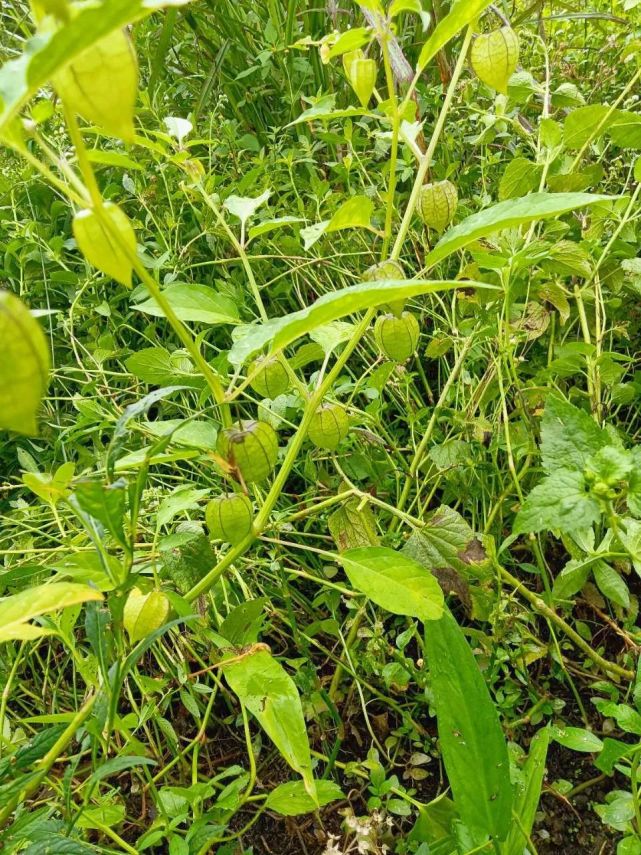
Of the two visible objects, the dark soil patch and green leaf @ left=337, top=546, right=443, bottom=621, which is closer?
green leaf @ left=337, top=546, right=443, bottom=621

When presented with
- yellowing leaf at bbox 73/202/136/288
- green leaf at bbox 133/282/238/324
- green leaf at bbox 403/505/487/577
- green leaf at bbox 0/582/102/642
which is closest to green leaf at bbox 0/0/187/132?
yellowing leaf at bbox 73/202/136/288

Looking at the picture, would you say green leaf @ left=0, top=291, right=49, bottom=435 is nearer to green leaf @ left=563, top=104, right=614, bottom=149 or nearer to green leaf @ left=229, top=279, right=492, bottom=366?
green leaf @ left=229, top=279, right=492, bottom=366

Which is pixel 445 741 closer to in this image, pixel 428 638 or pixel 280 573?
pixel 428 638

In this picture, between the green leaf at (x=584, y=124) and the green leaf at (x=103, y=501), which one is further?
the green leaf at (x=584, y=124)

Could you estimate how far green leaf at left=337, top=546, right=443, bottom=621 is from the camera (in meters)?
0.46

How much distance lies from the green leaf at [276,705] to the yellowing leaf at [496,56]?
0.47m

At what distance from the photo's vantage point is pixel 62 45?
194 mm

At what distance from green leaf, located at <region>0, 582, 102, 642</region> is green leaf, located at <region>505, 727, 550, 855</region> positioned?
40cm

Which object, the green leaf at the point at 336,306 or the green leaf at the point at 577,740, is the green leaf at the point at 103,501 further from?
the green leaf at the point at 577,740

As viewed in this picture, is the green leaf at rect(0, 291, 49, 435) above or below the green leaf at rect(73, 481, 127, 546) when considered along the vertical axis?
above

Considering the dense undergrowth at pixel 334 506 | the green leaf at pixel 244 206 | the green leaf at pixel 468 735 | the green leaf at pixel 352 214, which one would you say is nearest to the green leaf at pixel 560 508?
the dense undergrowth at pixel 334 506

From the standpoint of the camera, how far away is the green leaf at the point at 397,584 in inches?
18.2

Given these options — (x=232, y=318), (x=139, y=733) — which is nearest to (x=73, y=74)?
(x=232, y=318)

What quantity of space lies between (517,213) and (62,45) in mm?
239
